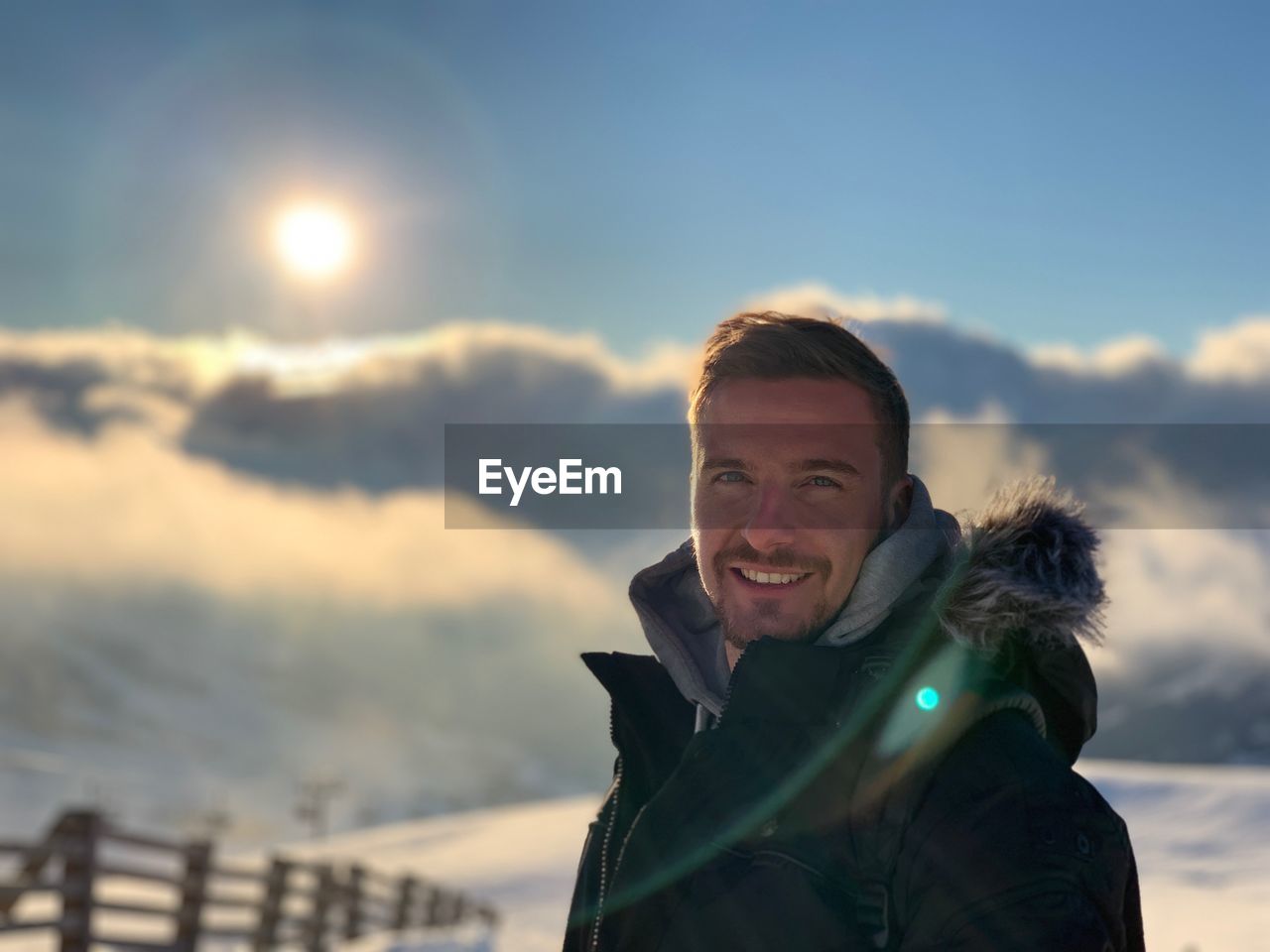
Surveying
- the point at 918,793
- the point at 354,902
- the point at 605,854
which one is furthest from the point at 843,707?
the point at 354,902

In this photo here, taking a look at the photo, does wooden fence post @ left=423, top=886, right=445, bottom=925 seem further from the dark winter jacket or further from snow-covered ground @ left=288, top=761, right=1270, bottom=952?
the dark winter jacket

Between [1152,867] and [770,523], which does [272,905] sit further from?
[1152,867]

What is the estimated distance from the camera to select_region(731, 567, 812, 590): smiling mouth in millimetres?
2422

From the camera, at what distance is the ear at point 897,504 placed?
2518 mm

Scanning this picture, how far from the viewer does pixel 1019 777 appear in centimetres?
193

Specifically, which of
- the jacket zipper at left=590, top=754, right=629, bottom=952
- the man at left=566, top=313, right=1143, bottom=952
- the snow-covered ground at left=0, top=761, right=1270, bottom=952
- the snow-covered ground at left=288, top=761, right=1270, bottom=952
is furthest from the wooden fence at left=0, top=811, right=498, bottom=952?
the man at left=566, top=313, right=1143, bottom=952

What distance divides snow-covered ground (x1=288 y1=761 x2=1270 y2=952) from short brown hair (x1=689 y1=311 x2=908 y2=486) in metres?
5.86

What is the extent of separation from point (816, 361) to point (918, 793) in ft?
2.80

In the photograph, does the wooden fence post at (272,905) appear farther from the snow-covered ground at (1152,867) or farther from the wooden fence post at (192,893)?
the wooden fence post at (192,893)

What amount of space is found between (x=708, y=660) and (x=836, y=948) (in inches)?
35.0

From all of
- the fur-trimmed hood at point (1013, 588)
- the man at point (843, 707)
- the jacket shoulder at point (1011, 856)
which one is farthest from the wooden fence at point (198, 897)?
the jacket shoulder at point (1011, 856)

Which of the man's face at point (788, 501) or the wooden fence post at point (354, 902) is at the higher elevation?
the wooden fence post at point (354, 902)

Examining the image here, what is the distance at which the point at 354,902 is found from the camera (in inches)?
624

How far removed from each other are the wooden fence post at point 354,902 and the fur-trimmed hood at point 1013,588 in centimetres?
1462
